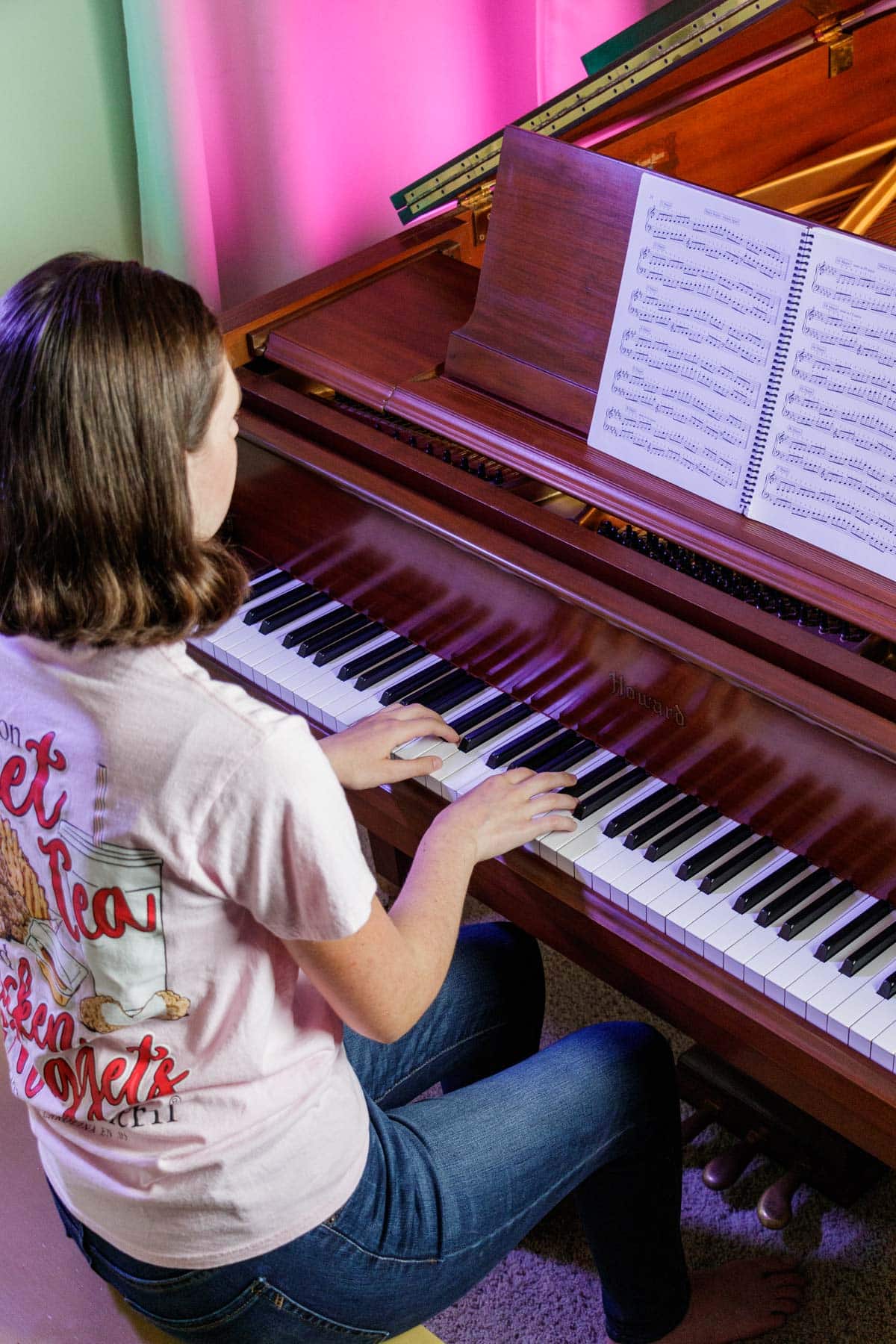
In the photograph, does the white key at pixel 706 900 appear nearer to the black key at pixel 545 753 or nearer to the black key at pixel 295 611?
the black key at pixel 545 753

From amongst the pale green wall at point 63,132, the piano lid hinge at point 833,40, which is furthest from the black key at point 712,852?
the pale green wall at point 63,132

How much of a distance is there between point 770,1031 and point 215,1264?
64 cm

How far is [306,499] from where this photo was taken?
7.27ft

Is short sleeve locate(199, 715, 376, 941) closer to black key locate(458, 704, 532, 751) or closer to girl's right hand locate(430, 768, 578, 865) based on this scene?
girl's right hand locate(430, 768, 578, 865)

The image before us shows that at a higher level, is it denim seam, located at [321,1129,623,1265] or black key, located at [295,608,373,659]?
black key, located at [295,608,373,659]

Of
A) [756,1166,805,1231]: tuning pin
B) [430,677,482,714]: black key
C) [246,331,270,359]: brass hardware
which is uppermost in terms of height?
[246,331,270,359]: brass hardware

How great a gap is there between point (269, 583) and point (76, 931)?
1122mm

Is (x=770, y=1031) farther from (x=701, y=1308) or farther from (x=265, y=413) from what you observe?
(x=265, y=413)

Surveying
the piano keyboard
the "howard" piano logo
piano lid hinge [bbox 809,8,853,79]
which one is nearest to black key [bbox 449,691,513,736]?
the piano keyboard

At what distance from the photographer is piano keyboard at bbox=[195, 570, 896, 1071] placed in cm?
157

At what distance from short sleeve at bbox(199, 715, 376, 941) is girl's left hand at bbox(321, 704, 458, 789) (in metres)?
0.61

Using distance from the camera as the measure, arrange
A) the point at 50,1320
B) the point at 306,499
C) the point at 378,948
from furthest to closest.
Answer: the point at 306,499 → the point at 50,1320 → the point at 378,948

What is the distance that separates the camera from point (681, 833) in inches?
69.0

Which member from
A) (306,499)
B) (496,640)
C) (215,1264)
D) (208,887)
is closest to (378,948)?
(208,887)
